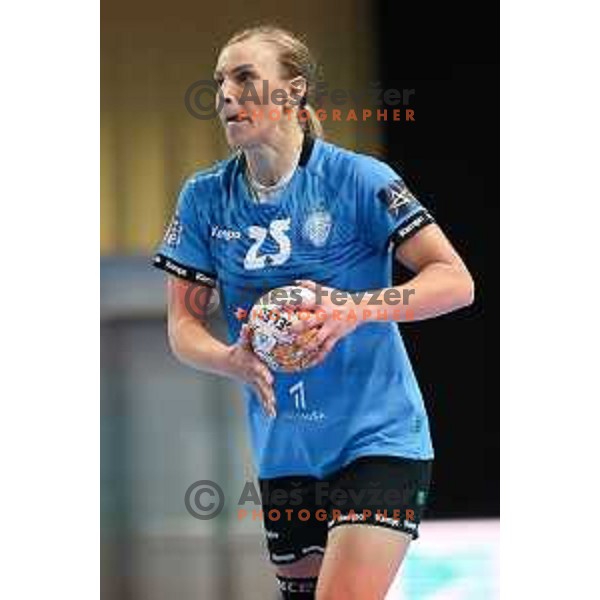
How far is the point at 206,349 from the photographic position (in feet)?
9.84

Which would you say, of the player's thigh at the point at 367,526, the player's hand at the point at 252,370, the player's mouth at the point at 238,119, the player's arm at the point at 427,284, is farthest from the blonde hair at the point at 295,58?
the player's thigh at the point at 367,526

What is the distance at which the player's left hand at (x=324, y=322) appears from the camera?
2.84m

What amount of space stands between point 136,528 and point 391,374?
2.18ft

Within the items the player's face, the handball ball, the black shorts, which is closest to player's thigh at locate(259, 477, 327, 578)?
the black shorts

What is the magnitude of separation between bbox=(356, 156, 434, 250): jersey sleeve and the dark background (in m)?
0.08

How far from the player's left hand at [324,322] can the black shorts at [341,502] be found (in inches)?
9.5

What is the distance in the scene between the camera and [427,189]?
3023mm

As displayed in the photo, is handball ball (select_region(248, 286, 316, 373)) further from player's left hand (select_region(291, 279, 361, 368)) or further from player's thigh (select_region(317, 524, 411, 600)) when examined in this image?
player's thigh (select_region(317, 524, 411, 600))

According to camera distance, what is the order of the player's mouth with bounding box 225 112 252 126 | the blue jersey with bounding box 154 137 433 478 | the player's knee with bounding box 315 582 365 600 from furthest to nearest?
the player's mouth with bounding box 225 112 252 126 → the blue jersey with bounding box 154 137 433 478 → the player's knee with bounding box 315 582 365 600

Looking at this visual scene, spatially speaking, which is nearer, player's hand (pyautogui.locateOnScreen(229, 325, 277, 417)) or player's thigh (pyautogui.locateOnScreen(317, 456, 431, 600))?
player's thigh (pyautogui.locateOnScreen(317, 456, 431, 600))

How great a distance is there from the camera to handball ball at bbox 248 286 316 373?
2.84 metres

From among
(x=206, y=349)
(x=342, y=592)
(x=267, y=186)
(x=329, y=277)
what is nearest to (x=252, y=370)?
(x=206, y=349)
